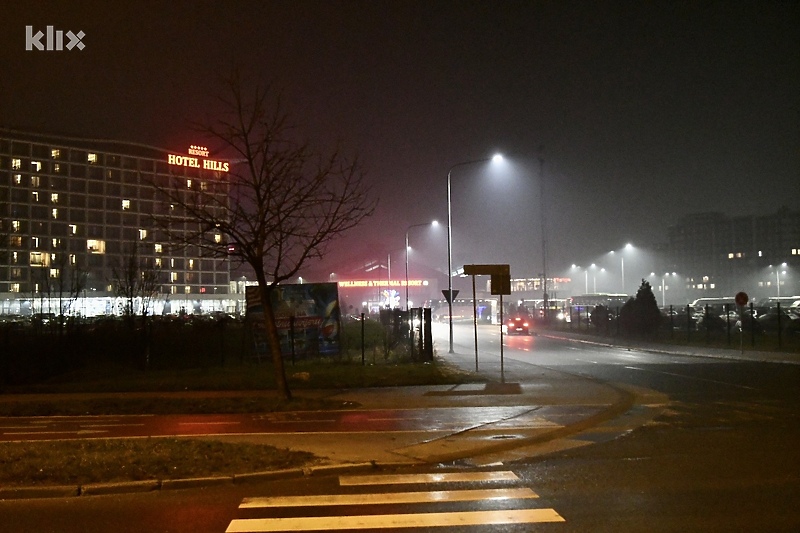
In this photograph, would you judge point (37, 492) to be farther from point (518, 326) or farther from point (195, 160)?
point (195, 160)

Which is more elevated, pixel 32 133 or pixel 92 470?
pixel 32 133

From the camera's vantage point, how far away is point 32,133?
292 feet

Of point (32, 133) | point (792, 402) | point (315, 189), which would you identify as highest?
point (32, 133)

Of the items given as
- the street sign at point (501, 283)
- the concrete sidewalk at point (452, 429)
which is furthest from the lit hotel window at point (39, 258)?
the street sign at point (501, 283)

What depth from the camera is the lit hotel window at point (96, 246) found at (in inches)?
3673

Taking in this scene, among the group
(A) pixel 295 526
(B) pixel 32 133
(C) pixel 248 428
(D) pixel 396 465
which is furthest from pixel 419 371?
(B) pixel 32 133

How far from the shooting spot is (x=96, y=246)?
309ft

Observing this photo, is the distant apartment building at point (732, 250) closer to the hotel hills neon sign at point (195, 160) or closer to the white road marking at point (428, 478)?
the hotel hills neon sign at point (195, 160)

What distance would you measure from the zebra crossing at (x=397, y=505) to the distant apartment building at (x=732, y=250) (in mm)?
133886

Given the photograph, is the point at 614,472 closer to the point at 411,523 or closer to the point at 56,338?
the point at 411,523

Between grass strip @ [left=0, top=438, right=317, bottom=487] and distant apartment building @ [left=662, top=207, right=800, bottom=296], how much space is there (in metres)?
134

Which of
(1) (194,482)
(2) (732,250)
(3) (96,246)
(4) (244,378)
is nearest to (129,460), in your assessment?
(1) (194,482)

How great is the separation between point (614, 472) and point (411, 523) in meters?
3.86

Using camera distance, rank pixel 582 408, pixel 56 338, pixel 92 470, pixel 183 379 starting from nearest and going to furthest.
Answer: pixel 92 470 → pixel 582 408 → pixel 183 379 → pixel 56 338
